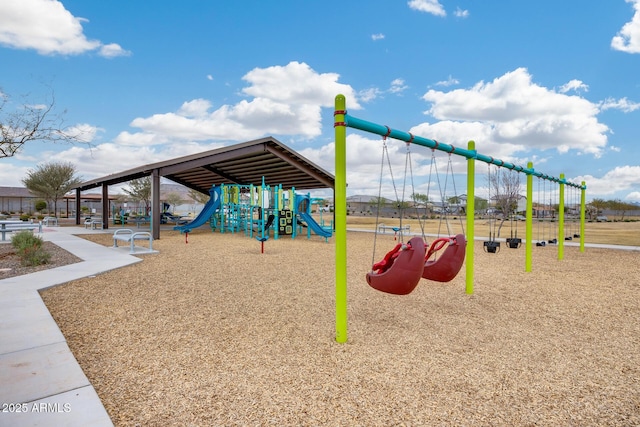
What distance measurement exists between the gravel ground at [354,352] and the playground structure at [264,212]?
29.5 feet

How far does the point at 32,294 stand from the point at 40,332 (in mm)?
2143

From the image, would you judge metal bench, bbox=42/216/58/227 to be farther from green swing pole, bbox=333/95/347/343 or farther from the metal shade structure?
green swing pole, bbox=333/95/347/343

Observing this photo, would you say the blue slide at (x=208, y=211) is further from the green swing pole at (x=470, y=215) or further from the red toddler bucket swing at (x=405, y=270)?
the red toddler bucket swing at (x=405, y=270)

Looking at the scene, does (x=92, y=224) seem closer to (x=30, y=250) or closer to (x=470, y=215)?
(x=30, y=250)

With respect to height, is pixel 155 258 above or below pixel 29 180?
below

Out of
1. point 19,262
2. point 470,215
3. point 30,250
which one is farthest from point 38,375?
point 19,262

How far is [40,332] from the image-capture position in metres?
4.07

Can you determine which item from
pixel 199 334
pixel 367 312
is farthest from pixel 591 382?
pixel 199 334

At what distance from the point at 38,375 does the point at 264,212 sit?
13479 mm

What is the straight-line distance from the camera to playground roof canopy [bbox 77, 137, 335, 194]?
15.5 metres

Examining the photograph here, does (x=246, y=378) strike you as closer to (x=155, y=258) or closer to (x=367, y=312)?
(x=367, y=312)

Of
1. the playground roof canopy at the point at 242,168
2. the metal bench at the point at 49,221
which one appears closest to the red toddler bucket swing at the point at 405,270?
the playground roof canopy at the point at 242,168

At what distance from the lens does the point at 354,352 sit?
12.5ft

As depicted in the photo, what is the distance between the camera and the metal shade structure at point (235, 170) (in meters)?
15.4
